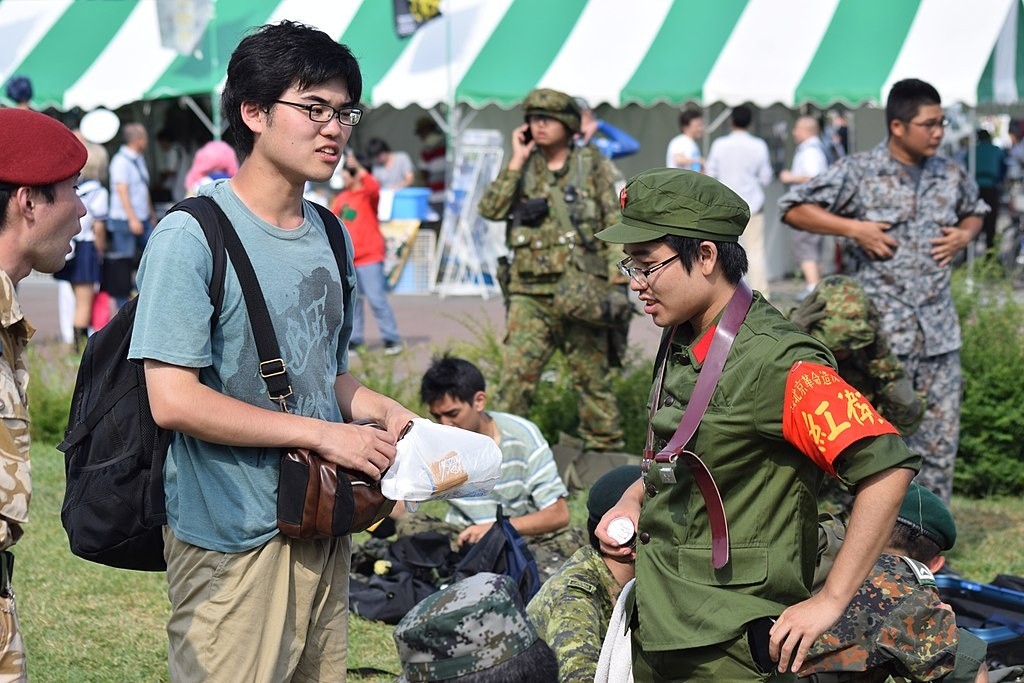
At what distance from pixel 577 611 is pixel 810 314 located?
184cm

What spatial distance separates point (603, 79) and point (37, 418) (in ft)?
28.5

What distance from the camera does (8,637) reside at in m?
2.46

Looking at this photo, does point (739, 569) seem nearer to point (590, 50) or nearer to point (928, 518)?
point (928, 518)

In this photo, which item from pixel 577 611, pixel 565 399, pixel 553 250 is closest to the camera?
pixel 577 611

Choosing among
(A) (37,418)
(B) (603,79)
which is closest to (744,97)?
(B) (603,79)

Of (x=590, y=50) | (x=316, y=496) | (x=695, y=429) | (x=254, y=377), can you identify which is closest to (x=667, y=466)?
(x=695, y=429)

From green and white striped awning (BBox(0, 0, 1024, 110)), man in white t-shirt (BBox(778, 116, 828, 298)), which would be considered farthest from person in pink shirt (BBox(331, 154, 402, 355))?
man in white t-shirt (BBox(778, 116, 828, 298))

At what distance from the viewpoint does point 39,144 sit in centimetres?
252

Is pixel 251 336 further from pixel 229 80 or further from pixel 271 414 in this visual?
pixel 229 80

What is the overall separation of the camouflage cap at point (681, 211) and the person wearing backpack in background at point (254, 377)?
65cm

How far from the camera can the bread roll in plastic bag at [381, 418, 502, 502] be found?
2.71 meters

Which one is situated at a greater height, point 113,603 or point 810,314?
point 810,314

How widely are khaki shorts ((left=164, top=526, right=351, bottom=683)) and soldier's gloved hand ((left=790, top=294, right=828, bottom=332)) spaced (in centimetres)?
270

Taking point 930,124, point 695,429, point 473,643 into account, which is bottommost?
point 473,643
